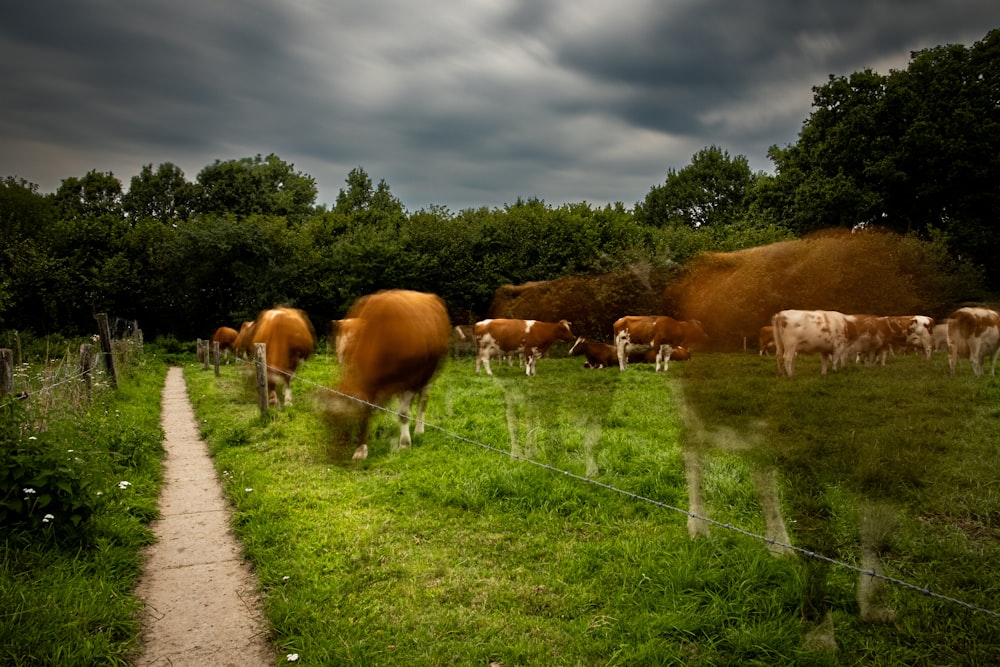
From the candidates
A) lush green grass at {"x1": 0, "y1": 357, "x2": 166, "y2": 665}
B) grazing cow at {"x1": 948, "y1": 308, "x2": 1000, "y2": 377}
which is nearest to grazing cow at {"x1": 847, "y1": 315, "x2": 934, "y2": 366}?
grazing cow at {"x1": 948, "y1": 308, "x2": 1000, "y2": 377}

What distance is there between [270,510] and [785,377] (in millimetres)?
4515

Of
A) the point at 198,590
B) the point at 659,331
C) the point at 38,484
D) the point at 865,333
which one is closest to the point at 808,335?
the point at 865,333

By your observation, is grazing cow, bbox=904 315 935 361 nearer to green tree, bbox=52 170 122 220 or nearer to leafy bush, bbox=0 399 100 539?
leafy bush, bbox=0 399 100 539

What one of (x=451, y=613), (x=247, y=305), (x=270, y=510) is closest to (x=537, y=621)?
(x=451, y=613)

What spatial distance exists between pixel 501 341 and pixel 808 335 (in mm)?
12487

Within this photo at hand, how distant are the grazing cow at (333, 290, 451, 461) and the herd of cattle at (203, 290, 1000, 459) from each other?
0.01 meters

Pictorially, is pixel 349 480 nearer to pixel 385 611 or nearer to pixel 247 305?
pixel 385 611

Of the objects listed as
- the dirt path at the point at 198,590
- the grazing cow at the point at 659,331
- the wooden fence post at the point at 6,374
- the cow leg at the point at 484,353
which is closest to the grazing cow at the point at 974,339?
the grazing cow at the point at 659,331

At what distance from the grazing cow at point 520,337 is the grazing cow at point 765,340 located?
11480mm

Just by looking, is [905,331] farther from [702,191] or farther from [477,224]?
[702,191]

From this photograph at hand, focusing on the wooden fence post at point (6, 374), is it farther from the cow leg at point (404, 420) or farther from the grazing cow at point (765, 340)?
the grazing cow at point (765, 340)

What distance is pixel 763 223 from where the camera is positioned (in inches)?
193

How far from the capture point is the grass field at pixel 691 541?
279 centimetres

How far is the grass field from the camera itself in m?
2.79
